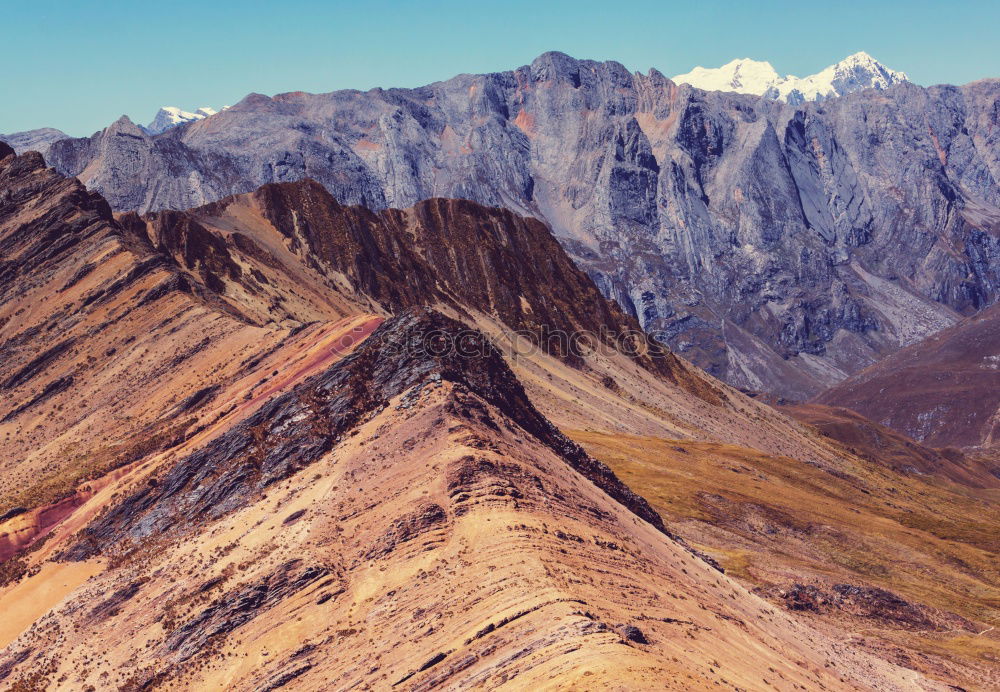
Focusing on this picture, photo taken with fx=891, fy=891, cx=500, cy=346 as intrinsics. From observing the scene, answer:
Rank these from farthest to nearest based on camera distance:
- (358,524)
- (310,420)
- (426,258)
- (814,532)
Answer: (426,258)
(814,532)
(310,420)
(358,524)

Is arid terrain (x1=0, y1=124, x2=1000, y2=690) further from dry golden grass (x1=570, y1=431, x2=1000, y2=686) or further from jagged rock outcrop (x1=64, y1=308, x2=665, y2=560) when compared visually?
dry golden grass (x1=570, y1=431, x2=1000, y2=686)

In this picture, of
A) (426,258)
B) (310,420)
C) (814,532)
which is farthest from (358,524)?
(426,258)

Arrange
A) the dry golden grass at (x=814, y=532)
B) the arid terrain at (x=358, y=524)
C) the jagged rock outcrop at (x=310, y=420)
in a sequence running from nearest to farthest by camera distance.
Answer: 1. the arid terrain at (x=358, y=524)
2. the jagged rock outcrop at (x=310, y=420)
3. the dry golden grass at (x=814, y=532)

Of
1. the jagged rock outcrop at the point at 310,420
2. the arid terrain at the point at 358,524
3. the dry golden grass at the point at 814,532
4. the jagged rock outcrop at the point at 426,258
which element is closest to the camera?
the arid terrain at the point at 358,524

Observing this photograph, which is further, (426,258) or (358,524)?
(426,258)

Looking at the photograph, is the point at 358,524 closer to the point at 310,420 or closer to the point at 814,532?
the point at 310,420

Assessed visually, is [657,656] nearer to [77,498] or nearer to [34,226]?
[77,498]

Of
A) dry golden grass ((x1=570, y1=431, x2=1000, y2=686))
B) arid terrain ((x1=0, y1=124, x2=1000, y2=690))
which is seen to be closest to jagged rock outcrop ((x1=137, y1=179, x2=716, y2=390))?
arid terrain ((x1=0, y1=124, x2=1000, y2=690))

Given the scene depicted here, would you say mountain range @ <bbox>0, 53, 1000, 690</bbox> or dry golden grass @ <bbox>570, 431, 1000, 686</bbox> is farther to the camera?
dry golden grass @ <bbox>570, 431, 1000, 686</bbox>

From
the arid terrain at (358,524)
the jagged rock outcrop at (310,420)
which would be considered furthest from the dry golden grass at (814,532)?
the jagged rock outcrop at (310,420)

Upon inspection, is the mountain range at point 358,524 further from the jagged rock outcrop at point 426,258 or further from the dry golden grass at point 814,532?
the jagged rock outcrop at point 426,258


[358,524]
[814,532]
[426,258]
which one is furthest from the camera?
[426,258]
